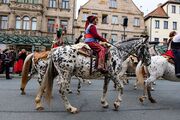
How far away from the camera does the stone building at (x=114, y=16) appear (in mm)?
45188

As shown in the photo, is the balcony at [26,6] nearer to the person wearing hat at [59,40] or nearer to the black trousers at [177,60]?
the person wearing hat at [59,40]

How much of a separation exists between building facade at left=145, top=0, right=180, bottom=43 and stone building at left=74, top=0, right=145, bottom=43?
243cm

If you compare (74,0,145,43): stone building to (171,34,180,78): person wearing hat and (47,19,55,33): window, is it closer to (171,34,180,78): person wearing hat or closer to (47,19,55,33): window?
(47,19,55,33): window

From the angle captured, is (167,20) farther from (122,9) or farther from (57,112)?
(57,112)

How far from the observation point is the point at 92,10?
45469 mm

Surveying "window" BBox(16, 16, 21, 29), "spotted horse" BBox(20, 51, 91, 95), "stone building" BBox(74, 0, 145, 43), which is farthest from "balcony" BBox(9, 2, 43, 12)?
"spotted horse" BBox(20, 51, 91, 95)

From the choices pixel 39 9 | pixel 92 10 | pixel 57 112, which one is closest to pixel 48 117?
pixel 57 112

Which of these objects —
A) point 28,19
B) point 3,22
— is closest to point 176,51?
point 28,19

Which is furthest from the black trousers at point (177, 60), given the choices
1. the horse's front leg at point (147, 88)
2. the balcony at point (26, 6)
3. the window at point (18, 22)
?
the window at point (18, 22)

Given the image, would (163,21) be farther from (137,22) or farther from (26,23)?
(26,23)

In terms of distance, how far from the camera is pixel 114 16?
46.6 m

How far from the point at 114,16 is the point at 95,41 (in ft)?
131

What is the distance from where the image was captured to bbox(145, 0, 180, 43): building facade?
4888cm

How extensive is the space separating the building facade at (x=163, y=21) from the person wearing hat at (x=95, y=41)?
4214 cm
